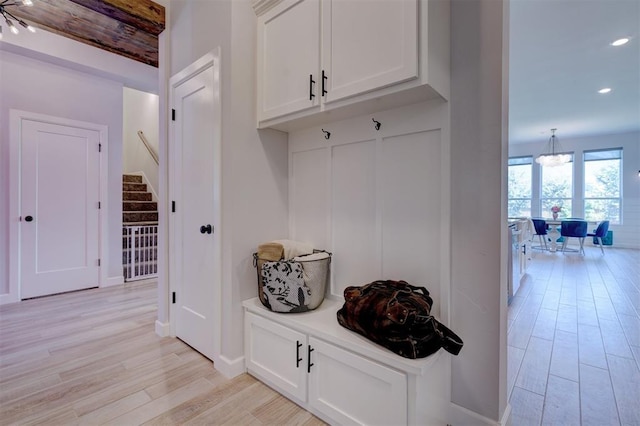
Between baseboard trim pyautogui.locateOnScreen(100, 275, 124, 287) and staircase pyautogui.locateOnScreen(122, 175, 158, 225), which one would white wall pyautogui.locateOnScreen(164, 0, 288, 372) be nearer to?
baseboard trim pyautogui.locateOnScreen(100, 275, 124, 287)

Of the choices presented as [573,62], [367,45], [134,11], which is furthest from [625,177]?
[134,11]

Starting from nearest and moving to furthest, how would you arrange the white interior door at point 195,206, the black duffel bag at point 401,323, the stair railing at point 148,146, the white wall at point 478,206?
the black duffel bag at point 401,323 → the white wall at point 478,206 → the white interior door at point 195,206 → the stair railing at point 148,146

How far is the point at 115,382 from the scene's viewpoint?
1.85m

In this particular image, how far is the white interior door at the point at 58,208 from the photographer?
3.46 meters

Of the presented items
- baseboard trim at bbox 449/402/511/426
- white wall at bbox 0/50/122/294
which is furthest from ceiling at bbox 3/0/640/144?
baseboard trim at bbox 449/402/511/426

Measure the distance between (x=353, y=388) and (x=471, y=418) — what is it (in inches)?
23.4

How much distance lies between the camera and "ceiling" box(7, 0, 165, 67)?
2422 millimetres

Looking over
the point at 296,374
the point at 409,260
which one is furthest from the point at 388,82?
the point at 296,374

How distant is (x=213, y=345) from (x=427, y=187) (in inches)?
68.6

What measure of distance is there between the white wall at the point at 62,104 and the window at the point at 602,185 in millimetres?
10457

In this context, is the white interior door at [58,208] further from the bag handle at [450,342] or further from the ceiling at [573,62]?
the ceiling at [573,62]

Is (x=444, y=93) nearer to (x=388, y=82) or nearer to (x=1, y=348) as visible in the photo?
(x=388, y=82)

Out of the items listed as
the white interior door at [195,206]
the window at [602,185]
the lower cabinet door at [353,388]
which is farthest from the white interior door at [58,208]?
the window at [602,185]

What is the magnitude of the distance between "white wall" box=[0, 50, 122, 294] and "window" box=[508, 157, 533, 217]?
9.41 meters
